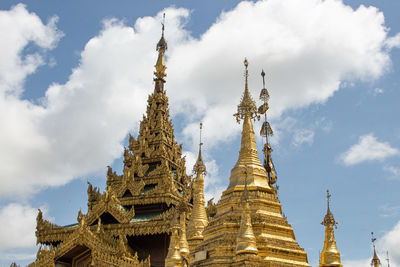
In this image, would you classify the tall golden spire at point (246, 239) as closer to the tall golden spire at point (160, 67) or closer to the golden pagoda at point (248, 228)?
the golden pagoda at point (248, 228)

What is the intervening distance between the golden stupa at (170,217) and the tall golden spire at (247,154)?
1.4 inches

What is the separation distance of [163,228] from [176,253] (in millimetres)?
7342

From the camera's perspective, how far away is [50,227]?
85.4 ft

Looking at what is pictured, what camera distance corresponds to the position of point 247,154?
61.5 ft

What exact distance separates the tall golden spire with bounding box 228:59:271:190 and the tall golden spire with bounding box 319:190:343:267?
7.58 ft

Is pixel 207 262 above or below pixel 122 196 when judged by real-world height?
below

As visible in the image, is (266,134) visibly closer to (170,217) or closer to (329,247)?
(170,217)

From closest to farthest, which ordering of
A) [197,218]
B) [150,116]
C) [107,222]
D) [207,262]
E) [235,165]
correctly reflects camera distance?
[207,262]
[235,165]
[197,218]
[107,222]
[150,116]

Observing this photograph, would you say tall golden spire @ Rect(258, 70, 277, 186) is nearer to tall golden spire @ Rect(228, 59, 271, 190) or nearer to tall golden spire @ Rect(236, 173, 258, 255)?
tall golden spire @ Rect(228, 59, 271, 190)

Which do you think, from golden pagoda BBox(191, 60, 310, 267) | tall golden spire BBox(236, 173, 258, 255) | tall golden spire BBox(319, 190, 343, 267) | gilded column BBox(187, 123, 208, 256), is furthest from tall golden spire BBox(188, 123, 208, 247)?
tall golden spire BBox(236, 173, 258, 255)

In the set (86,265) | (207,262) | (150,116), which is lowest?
(207,262)

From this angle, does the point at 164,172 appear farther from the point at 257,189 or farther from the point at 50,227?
the point at 257,189

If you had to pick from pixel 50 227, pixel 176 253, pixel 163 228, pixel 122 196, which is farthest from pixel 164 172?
pixel 176 253

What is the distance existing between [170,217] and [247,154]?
6741mm
